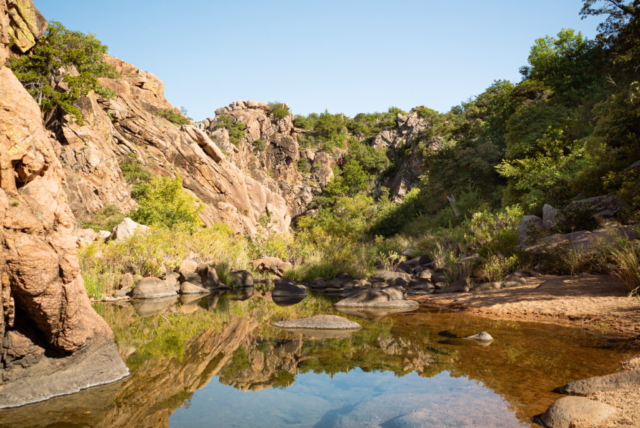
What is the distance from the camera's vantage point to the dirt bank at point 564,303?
6887 mm

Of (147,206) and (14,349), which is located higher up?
(147,206)

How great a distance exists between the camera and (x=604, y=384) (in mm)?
3943

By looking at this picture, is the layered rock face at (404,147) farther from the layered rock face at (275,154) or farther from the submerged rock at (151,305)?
the submerged rock at (151,305)

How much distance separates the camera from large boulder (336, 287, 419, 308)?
10.1 metres

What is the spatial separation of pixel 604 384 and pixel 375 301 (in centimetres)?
651

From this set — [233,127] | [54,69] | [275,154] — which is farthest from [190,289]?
[233,127]

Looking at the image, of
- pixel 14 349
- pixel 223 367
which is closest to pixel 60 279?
pixel 14 349

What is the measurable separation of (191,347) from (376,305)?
17.2ft

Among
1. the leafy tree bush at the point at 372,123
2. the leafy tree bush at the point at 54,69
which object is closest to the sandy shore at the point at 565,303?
the leafy tree bush at the point at 54,69

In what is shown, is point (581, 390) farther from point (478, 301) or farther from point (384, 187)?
point (384, 187)

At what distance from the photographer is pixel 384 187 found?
53.5m

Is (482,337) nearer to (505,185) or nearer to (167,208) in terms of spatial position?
(167,208)

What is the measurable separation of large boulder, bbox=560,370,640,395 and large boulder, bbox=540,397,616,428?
54cm

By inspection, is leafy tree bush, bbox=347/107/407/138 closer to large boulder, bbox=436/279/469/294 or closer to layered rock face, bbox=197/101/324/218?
layered rock face, bbox=197/101/324/218
